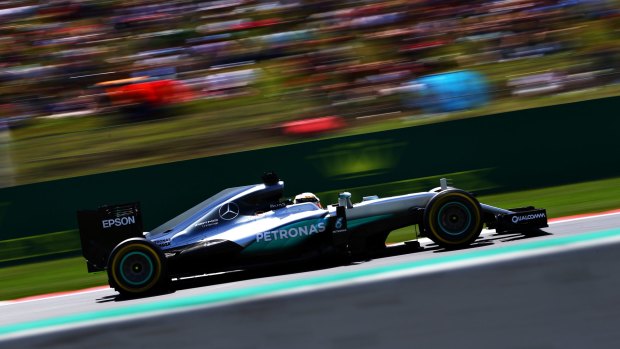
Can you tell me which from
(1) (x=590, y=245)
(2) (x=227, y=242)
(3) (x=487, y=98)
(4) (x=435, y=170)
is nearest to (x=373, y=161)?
(4) (x=435, y=170)

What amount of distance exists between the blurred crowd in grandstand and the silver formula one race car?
7.58m

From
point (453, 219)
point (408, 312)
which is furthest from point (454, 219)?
point (408, 312)

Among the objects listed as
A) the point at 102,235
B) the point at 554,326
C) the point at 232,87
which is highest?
the point at 232,87

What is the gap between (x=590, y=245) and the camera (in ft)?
11.7

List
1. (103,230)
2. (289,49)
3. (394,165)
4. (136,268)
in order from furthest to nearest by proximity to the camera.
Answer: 1. (289,49)
2. (394,165)
3. (103,230)
4. (136,268)

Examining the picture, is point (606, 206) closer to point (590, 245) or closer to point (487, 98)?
point (487, 98)

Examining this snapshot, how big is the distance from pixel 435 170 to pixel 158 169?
430cm

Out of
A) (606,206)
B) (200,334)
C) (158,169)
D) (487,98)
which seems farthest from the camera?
(487,98)

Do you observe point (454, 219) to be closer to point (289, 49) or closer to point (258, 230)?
point (258, 230)

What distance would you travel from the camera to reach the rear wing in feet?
26.5

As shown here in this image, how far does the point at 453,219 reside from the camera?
7.95m

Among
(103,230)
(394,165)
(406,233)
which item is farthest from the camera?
(394,165)

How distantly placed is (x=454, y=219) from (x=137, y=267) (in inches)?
119

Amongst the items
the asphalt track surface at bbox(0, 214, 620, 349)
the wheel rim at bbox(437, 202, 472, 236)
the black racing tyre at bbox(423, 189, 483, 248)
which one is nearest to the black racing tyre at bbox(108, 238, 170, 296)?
the black racing tyre at bbox(423, 189, 483, 248)
